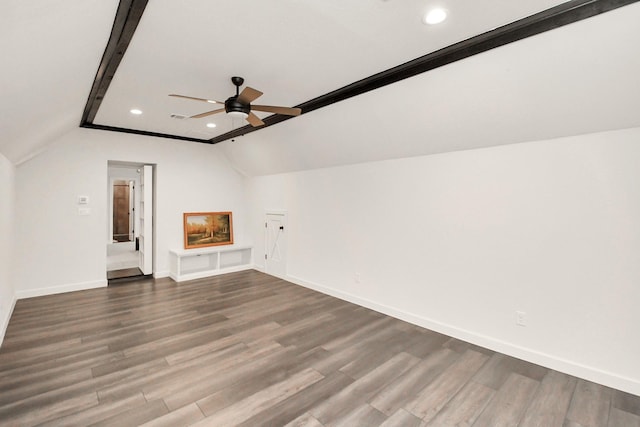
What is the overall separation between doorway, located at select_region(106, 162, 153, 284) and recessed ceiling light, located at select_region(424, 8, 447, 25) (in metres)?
5.68

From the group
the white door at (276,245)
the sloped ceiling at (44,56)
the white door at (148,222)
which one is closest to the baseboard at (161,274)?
the white door at (148,222)

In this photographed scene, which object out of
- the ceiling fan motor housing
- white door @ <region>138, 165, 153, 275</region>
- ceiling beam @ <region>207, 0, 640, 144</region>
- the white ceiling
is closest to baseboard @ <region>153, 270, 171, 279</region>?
white door @ <region>138, 165, 153, 275</region>

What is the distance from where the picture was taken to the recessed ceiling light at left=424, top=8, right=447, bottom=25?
203 cm

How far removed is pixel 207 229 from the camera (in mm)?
6703

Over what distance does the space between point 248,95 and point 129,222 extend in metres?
10.4

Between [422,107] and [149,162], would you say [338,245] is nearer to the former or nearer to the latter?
[422,107]

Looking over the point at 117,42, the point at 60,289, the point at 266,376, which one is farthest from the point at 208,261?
the point at 117,42

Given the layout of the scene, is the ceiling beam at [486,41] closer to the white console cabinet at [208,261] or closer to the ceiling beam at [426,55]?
the ceiling beam at [426,55]

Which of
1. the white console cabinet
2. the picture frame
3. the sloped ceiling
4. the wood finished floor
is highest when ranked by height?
the sloped ceiling

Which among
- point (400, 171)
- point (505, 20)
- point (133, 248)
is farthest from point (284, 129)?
point (133, 248)

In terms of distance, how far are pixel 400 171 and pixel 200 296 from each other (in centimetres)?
368

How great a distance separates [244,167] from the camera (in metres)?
6.82

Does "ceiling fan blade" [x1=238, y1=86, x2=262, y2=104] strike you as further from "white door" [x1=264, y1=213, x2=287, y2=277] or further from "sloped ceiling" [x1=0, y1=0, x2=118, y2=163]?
"white door" [x1=264, y1=213, x2=287, y2=277]

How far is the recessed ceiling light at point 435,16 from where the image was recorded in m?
2.03
